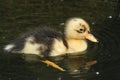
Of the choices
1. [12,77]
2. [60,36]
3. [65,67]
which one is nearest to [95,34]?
[60,36]

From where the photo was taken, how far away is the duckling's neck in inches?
273

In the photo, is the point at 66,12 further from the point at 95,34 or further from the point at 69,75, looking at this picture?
the point at 69,75

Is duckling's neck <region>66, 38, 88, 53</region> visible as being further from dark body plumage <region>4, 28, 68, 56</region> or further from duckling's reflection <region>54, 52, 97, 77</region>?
dark body plumage <region>4, 28, 68, 56</region>

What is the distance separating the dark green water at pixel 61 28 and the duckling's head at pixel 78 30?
0.14m

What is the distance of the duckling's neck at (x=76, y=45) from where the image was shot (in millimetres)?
6925

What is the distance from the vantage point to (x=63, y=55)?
22.3 feet

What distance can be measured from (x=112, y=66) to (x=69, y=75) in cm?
50

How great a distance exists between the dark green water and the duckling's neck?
92 mm

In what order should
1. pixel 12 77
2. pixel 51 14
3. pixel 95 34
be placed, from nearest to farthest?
pixel 12 77 < pixel 95 34 < pixel 51 14

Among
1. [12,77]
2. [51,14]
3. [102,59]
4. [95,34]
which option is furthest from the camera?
[51,14]

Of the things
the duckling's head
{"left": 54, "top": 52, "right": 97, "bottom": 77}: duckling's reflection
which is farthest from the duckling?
{"left": 54, "top": 52, "right": 97, "bottom": 77}: duckling's reflection

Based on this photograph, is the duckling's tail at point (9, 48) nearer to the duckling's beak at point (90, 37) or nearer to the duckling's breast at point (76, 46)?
the duckling's breast at point (76, 46)

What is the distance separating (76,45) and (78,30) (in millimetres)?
184

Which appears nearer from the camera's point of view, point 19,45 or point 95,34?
point 19,45
